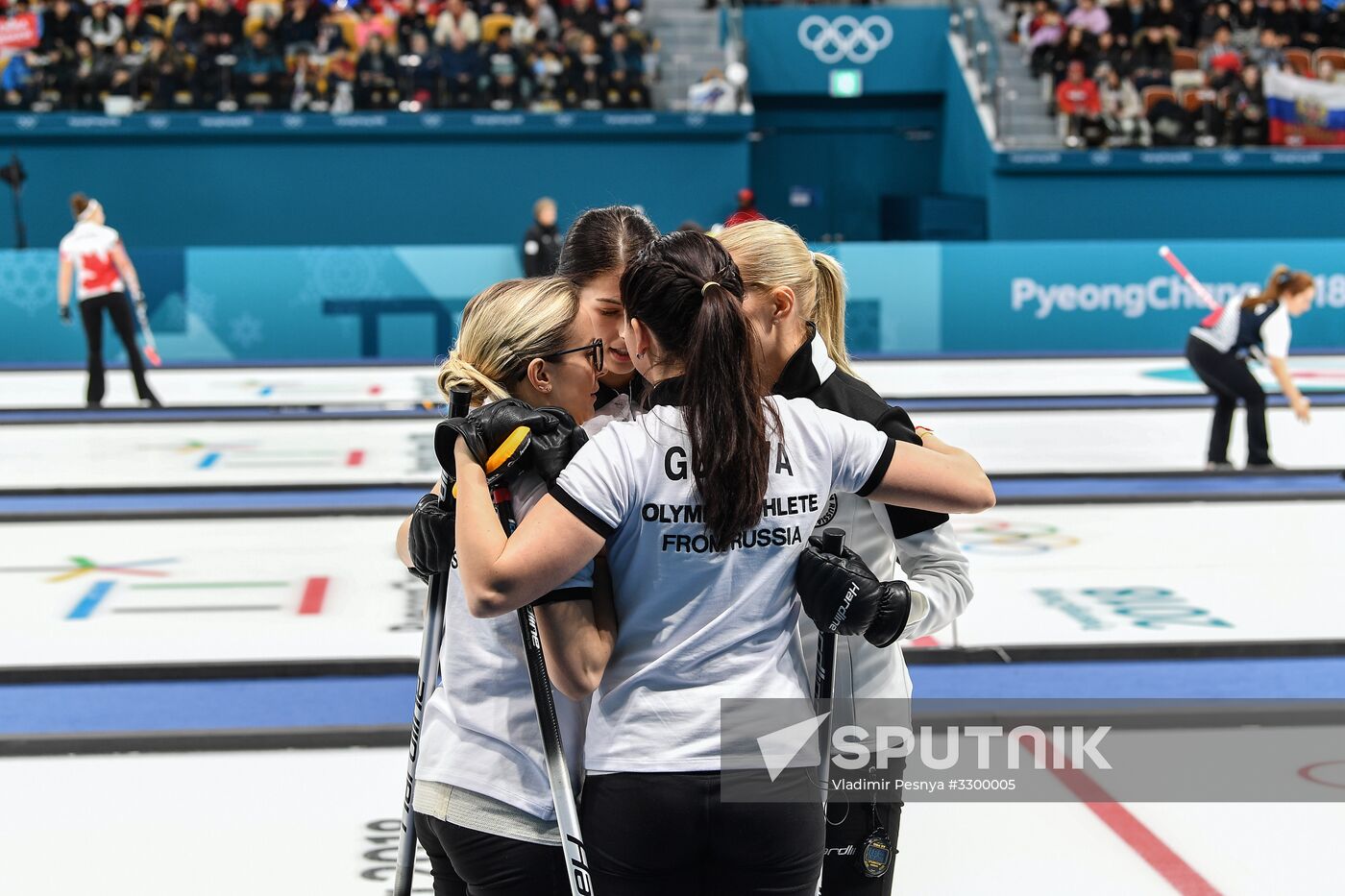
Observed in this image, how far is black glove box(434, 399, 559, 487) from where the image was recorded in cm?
211

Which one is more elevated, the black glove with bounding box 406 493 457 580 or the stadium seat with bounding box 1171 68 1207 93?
the stadium seat with bounding box 1171 68 1207 93

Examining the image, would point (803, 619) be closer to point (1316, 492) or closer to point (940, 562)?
point (940, 562)

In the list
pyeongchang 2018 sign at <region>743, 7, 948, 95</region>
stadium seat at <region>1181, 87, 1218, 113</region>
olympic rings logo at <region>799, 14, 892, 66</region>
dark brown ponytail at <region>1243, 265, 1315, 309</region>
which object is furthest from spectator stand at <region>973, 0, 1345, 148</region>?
dark brown ponytail at <region>1243, 265, 1315, 309</region>

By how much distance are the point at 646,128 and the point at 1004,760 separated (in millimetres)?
16718

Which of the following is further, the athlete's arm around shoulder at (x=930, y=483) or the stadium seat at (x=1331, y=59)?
the stadium seat at (x=1331, y=59)

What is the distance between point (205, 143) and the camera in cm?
1986

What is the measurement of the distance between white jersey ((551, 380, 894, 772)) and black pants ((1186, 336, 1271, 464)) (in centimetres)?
779

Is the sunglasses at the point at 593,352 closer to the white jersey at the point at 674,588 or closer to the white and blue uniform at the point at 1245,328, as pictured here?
the white jersey at the point at 674,588

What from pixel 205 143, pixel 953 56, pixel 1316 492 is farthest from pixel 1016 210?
pixel 1316 492

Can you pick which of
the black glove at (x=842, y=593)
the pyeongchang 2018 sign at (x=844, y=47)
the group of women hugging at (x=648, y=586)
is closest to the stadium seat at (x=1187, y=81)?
the pyeongchang 2018 sign at (x=844, y=47)

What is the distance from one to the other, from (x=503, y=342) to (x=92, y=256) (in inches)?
445

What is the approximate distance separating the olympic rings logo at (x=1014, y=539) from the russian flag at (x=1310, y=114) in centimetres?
1549

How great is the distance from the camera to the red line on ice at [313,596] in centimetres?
615

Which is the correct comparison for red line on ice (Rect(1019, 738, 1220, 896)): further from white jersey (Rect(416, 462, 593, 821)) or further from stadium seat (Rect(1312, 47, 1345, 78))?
stadium seat (Rect(1312, 47, 1345, 78))
